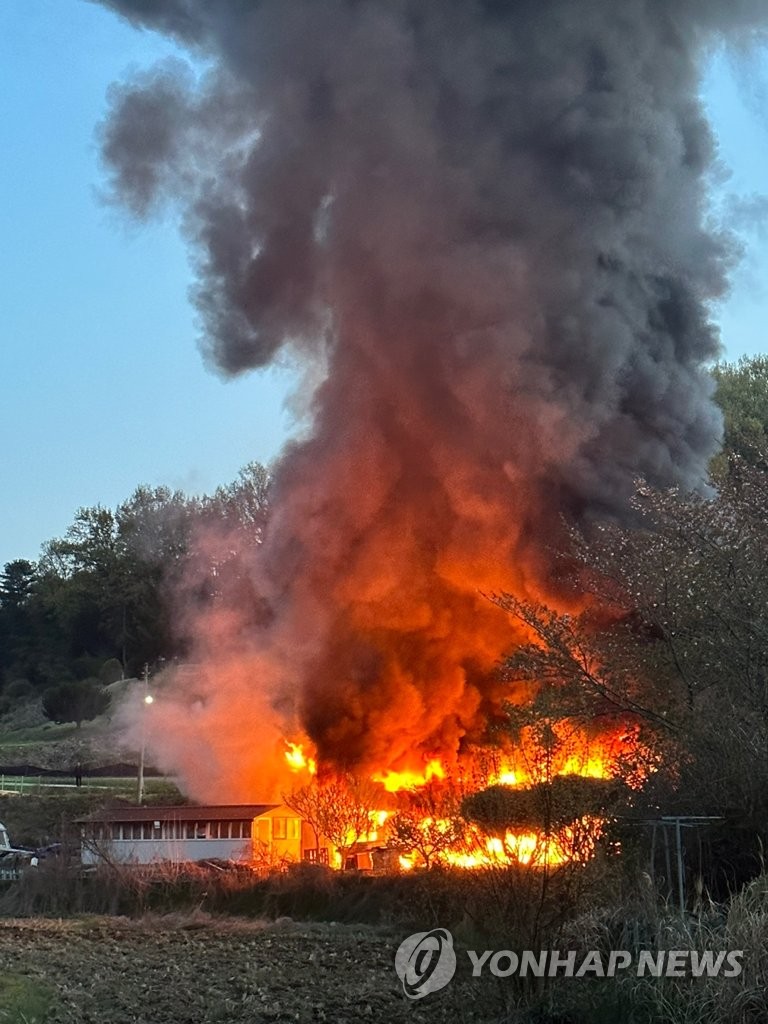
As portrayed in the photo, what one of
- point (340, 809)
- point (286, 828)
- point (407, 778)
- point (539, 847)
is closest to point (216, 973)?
point (539, 847)

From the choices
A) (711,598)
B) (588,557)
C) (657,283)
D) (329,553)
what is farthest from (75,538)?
(711,598)

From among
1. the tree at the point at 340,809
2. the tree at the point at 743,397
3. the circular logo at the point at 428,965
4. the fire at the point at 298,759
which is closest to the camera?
the circular logo at the point at 428,965

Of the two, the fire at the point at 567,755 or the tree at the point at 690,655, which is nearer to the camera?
the fire at the point at 567,755

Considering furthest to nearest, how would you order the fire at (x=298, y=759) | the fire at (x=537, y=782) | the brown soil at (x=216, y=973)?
the fire at (x=298, y=759)
the brown soil at (x=216, y=973)
the fire at (x=537, y=782)

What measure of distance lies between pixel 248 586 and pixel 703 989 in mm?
36145

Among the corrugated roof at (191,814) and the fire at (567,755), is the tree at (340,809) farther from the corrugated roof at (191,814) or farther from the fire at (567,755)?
the fire at (567,755)

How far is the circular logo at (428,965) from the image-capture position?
1487 cm

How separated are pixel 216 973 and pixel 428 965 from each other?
16.4 ft

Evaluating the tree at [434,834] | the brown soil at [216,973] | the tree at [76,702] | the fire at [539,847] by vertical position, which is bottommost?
the brown soil at [216,973]

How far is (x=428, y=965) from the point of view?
52.6 ft

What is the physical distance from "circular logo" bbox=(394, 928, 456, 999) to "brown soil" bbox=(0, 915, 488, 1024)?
19 centimetres

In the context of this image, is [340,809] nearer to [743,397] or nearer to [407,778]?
[407,778]

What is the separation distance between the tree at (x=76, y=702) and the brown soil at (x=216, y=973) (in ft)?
130

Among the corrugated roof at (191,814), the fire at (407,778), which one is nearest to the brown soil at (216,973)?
the corrugated roof at (191,814)
